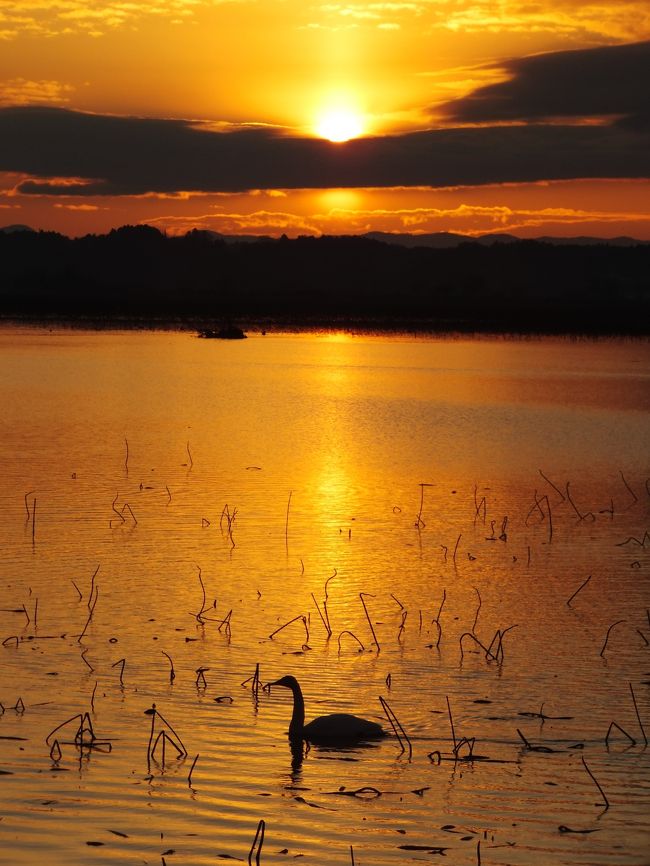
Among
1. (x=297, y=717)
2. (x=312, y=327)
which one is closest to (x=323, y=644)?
(x=297, y=717)

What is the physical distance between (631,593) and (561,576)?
125cm

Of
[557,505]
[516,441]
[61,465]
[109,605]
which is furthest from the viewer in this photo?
[516,441]

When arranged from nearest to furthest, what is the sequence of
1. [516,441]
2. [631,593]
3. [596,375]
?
[631,593] → [516,441] → [596,375]

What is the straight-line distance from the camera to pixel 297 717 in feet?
34.8

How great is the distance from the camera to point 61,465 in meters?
25.9

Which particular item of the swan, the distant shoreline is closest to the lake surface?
the swan

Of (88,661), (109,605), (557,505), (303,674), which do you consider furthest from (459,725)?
(557,505)

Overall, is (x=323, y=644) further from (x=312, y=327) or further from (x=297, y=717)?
(x=312, y=327)

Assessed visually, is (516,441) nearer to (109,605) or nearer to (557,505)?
(557,505)

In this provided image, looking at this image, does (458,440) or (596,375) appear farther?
(596,375)

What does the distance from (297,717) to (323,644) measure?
9.69 feet

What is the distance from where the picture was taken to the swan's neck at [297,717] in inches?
415

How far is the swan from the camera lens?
10.5 m

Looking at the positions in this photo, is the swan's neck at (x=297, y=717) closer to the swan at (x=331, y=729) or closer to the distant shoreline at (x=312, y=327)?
the swan at (x=331, y=729)
